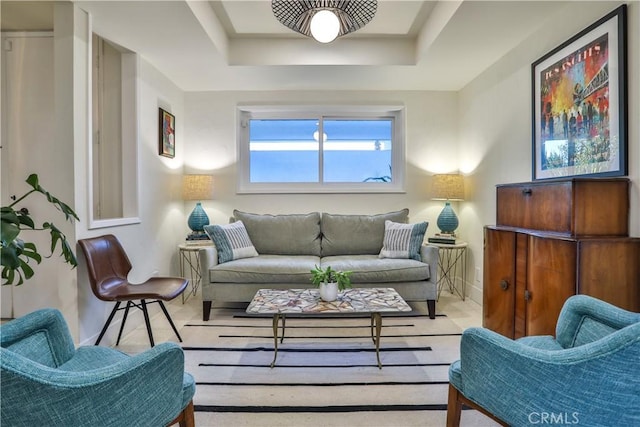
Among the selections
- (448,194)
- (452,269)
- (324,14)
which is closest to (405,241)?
(448,194)

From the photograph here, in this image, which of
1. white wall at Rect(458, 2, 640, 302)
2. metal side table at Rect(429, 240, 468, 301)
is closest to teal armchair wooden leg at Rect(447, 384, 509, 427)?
white wall at Rect(458, 2, 640, 302)

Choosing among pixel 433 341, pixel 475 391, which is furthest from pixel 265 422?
pixel 433 341

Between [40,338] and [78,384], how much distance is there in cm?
63

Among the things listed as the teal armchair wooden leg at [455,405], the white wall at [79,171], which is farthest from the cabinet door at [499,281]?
the white wall at [79,171]

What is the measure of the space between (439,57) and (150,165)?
2.90 meters

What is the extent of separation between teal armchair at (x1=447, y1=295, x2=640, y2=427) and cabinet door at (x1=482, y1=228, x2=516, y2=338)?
0.85m

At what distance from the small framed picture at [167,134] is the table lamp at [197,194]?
0.33 m

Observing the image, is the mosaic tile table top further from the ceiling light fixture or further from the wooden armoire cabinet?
the ceiling light fixture

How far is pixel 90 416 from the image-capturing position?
0.89 metres

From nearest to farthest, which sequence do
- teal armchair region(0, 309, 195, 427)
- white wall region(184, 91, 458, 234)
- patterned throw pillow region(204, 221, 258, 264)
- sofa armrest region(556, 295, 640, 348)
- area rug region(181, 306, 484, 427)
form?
teal armchair region(0, 309, 195, 427) → sofa armrest region(556, 295, 640, 348) → area rug region(181, 306, 484, 427) → patterned throw pillow region(204, 221, 258, 264) → white wall region(184, 91, 458, 234)

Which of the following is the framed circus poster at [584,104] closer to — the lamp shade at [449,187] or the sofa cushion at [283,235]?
the lamp shade at [449,187]

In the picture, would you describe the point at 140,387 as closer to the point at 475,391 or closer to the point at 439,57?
the point at 475,391

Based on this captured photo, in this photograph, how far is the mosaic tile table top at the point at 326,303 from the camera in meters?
2.02

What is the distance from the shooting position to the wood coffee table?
6.61 ft
